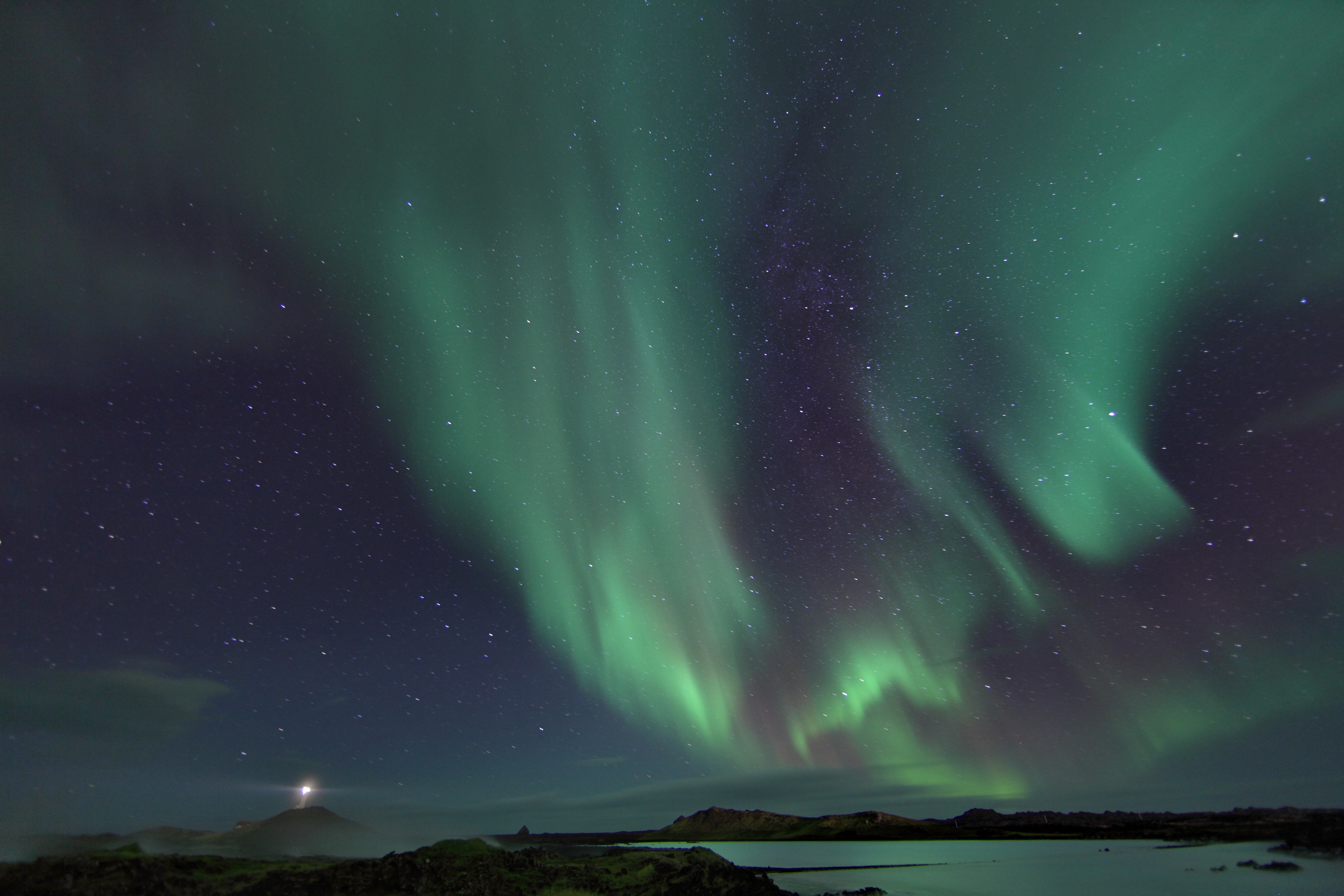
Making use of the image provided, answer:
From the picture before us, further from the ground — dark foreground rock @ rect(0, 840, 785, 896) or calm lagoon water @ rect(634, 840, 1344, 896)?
dark foreground rock @ rect(0, 840, 785, 896)

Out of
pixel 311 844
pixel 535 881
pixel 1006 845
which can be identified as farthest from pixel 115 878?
pixel 1006 845

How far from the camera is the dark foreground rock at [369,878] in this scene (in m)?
36.2

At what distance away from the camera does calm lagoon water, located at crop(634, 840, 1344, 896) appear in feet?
191

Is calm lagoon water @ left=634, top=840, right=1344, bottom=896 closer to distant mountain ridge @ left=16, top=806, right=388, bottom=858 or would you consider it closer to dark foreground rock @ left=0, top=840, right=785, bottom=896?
dark foreground rock @ left=0, top=840, right=785, bottom=896

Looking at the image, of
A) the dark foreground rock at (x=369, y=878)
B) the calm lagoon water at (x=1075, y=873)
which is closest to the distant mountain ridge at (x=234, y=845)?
the dark foreground rock at (x=369, y=878)

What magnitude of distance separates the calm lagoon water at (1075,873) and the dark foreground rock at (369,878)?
15.7m

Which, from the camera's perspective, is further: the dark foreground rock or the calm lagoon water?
the calm lagoon water

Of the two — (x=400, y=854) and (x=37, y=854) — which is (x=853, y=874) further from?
(x=37, y=854)

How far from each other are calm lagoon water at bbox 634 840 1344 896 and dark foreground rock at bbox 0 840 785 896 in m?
15.7

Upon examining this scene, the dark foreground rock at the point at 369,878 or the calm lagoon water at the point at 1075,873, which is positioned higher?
the dark foreground rock at the point at 369,878

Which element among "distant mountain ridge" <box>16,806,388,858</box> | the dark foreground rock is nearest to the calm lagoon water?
the dark foreground rock

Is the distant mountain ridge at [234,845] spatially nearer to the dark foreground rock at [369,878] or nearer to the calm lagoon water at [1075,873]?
the dark foreground rock at [369,878]

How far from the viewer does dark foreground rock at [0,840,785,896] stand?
3625cm

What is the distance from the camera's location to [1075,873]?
7738cm
